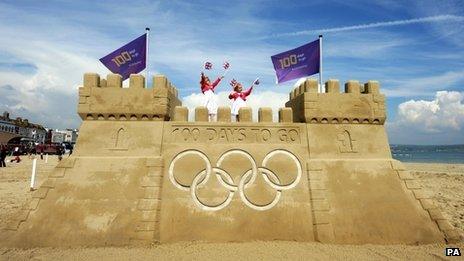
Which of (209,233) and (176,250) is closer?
(176,250)

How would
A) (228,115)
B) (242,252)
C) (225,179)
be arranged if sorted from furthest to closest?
1. (228,115)
2. (225,179)
3. (242,252)

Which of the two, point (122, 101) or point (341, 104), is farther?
point (341, 104)

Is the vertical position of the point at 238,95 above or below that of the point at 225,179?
above

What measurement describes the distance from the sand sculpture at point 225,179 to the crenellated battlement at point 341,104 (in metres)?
0.03

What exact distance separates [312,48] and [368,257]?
18.2ft

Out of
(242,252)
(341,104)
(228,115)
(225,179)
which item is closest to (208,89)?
(228,115)

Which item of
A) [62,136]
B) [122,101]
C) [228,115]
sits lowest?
[228,115]

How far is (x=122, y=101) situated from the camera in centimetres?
792

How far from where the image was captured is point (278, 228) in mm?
7285

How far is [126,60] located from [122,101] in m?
1.73

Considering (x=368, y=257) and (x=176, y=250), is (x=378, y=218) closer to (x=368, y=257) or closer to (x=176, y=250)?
(x=368, y=257)

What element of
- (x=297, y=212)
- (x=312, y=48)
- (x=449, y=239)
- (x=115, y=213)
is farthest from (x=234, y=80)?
(x=449, y=239)

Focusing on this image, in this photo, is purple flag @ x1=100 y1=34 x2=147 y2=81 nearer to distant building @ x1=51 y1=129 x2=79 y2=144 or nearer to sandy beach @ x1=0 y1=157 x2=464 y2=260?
sandy beach @ x1=0 y1=157 x2=464 y2=260

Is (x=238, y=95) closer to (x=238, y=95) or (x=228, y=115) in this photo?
(x=238, y=95)
